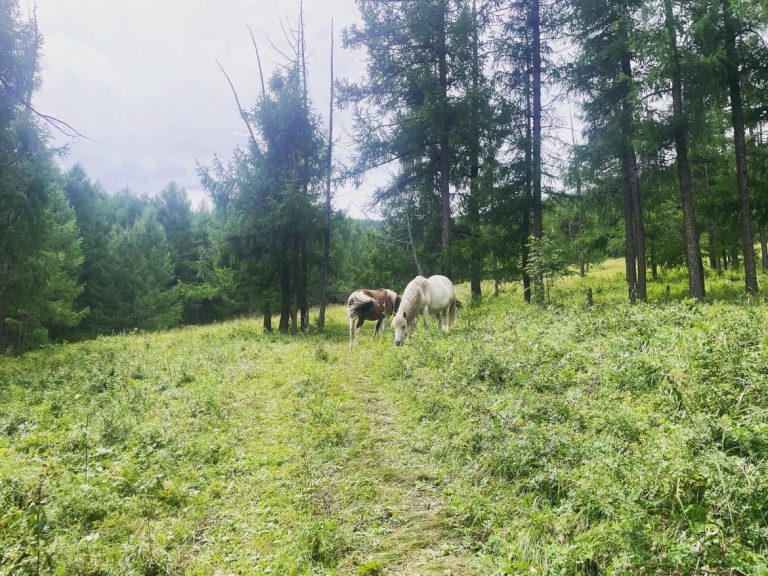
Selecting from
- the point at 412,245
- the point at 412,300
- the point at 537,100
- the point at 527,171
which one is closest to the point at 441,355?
the point at 412,300

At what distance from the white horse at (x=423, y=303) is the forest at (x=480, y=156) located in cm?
348

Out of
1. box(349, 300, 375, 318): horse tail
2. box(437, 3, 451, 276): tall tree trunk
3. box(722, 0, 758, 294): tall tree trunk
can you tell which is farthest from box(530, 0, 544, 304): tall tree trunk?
box(349, 300, 375, 318): horse tail

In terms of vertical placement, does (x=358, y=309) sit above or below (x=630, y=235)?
below

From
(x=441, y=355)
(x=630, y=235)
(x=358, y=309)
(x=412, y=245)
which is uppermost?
(x=412, y=245)

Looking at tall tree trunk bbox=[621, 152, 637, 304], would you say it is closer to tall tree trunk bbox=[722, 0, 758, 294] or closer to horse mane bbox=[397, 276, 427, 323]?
tall tree trunk bbox=[722, 0, 758, 294]

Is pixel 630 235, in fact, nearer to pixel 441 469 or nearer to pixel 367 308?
pixel 367 308

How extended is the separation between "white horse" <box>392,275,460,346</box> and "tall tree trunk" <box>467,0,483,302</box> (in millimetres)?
5392

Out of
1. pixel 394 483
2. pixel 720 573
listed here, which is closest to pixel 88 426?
pixel 394 483

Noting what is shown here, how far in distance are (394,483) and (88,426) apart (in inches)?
200

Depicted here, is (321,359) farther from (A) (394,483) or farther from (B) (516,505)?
(B) (516,505)

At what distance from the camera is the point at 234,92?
22.9m

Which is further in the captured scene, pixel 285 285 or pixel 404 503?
pixel 285 285

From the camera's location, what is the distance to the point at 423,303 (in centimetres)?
1388

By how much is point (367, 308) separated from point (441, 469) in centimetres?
1099
